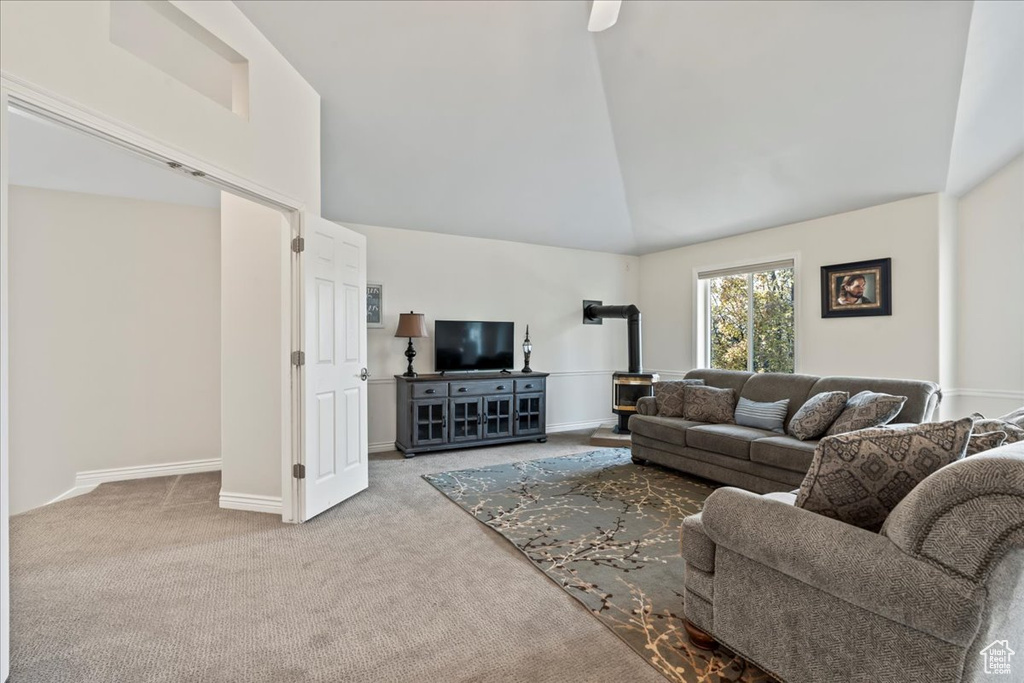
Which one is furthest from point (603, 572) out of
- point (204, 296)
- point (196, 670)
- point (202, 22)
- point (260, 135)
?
point (204, 296)

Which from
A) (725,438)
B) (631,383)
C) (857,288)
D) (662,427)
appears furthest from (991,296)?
(631,383)

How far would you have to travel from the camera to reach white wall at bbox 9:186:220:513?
369cm

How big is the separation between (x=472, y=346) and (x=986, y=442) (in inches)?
176

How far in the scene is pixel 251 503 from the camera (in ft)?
11.2

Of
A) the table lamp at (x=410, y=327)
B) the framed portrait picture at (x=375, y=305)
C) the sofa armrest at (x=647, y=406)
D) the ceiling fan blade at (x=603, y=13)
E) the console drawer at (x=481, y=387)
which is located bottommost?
the sofa armrest at (x=647, y=406)

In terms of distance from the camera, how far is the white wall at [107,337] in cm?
369

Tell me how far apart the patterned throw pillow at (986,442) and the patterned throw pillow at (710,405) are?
253 centimetres

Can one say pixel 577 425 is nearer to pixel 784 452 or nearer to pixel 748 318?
pixel 748 318

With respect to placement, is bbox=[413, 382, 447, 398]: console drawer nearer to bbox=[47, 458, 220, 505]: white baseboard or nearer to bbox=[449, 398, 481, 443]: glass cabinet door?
bbox=[449, 398, 481, 443]: glass cabinet door

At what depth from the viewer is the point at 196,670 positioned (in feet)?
5.74

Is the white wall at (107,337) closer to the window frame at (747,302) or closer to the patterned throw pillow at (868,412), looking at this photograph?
the patterned throw pillow at (868,412)

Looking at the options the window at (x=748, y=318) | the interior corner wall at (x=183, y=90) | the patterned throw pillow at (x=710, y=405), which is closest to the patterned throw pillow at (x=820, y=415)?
the patterned throw pillow at (x=710, y=405)

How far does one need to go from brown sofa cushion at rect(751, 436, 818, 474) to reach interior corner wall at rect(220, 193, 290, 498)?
345cm

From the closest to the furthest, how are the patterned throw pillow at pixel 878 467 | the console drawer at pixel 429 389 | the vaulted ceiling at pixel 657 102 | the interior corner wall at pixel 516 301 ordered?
the patterned throw pillow at pixel 878 467, the vaulted ceiling at pixel 657 102, the console drawer at pixel 429 389, the interior corner wall at pixel 516 301
